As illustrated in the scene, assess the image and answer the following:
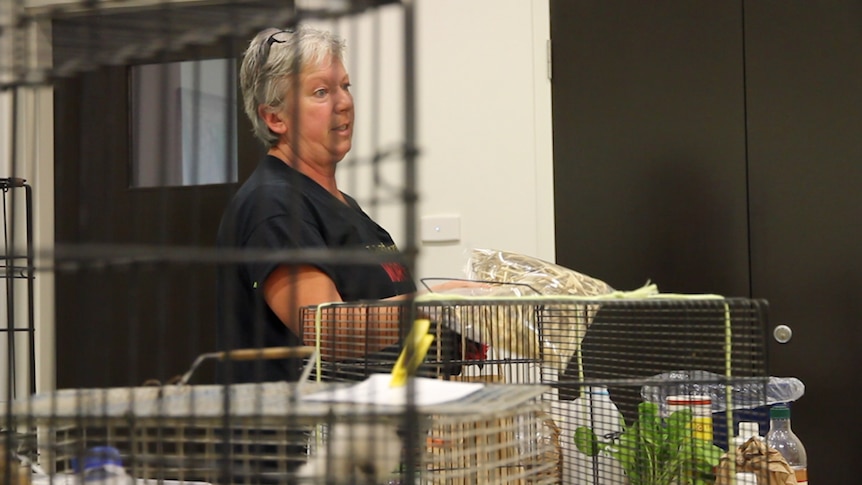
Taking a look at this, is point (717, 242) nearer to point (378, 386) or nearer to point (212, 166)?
point (212, 166)

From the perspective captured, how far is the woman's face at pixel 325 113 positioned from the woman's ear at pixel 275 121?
Answer: 0.08ft

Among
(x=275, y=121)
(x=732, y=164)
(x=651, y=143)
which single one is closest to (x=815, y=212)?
(x=732, y=164)

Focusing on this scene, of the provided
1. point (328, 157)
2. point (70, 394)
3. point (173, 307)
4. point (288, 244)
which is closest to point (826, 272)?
point (328, 157)

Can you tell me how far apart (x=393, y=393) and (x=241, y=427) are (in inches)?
4.2

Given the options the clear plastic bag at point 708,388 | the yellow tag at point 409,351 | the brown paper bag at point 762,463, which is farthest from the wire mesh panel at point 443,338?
the yellow tag at point 409,351

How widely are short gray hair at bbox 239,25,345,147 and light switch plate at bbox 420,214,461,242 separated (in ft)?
3.59

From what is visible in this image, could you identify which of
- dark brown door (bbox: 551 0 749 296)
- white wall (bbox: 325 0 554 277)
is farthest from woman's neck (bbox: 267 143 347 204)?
dark brown door (bbox: 551 0 749 296)

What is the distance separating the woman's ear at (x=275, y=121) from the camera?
157cm

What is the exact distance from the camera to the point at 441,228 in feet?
8.73

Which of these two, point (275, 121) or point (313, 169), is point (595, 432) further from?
point (275, 121)

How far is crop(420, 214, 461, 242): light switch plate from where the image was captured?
104 inches

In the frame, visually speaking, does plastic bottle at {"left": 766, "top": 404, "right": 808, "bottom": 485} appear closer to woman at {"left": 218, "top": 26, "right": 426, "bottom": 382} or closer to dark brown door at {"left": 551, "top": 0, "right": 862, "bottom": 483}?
woman at {"left": 218, "top": 26, "right": 426, "bottom": 382}

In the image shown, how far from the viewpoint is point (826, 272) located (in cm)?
242

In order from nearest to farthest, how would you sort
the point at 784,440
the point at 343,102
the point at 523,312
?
the point at 523,312 → the point at 784,440 → the point at 343,102
